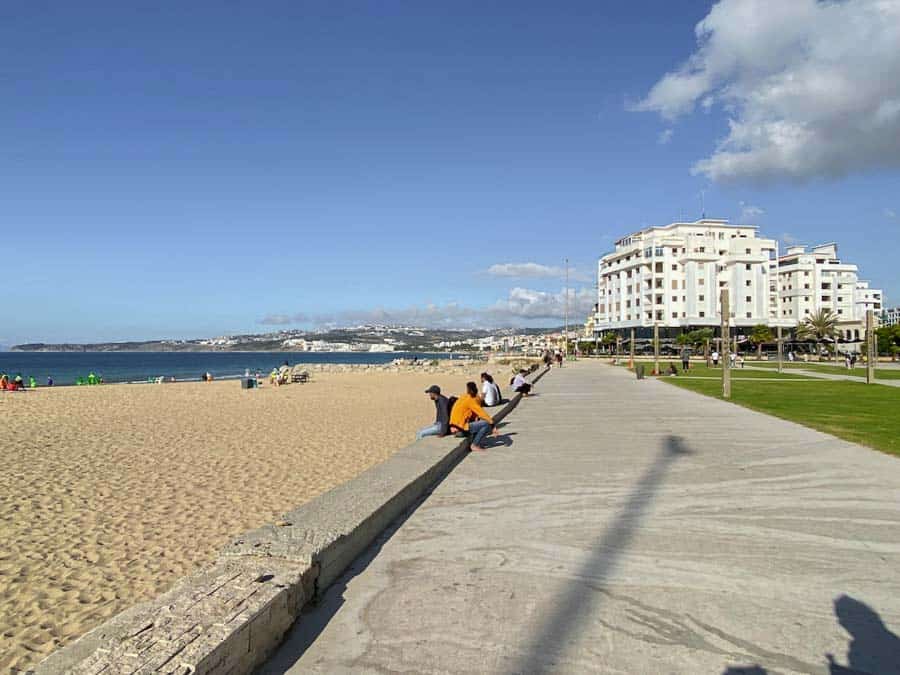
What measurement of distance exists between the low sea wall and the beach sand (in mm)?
1182

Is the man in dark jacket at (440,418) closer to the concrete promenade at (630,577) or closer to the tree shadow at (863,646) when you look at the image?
the concrete promenade at (630,577)

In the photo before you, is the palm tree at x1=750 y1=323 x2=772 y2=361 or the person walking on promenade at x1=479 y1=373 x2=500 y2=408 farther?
the palm tree at x1=750 y1=323 x2=772 y2=361

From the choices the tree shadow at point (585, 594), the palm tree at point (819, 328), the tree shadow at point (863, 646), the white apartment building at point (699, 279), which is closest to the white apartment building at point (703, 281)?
the white apartment building at point (699, 279)

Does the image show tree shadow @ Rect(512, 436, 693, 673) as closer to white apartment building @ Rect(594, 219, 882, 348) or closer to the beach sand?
the beach sand

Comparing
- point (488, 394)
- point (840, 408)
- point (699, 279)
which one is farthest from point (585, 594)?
point (699, 279)

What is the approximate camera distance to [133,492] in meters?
8.38

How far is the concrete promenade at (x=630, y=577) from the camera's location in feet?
10.6

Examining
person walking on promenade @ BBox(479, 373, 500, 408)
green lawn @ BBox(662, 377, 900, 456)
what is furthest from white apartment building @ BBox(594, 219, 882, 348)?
person walking on promenade @ BBox(479, 373, 500, 408)

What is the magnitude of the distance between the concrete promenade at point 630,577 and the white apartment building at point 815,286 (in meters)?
96.8

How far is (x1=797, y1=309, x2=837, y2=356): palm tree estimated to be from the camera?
75062mm

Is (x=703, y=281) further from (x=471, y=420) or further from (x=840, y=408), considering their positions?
(x=471, y=420)

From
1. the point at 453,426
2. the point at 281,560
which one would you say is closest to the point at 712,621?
the point at 281,560

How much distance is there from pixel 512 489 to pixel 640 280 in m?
85.0

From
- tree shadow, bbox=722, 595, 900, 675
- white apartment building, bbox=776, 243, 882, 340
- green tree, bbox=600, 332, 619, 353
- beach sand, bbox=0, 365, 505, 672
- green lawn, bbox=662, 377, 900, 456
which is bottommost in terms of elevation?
beach sand, bbox=0, 365, 505, 672
